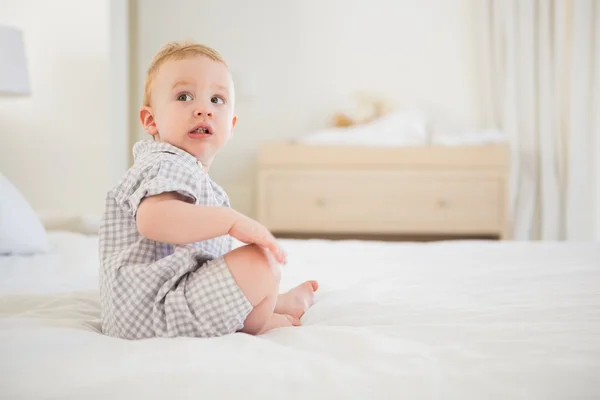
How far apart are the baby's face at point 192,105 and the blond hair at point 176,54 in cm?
1

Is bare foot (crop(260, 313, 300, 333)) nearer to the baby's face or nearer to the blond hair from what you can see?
the baby's face

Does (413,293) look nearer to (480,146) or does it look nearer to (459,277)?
(459,277)

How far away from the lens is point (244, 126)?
4.29 metres

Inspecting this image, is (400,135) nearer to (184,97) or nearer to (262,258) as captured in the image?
(184,97)

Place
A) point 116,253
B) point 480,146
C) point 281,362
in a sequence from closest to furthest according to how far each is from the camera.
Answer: point 281,362
point 116,253
point 480,146

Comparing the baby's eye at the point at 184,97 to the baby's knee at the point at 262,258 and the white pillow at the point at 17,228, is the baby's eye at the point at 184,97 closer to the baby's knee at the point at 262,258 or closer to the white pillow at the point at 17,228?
the baby's knee at the point at 262,258

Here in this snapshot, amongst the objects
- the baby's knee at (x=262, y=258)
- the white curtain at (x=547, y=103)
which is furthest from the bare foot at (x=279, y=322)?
the white curtain at (x=547, y=103)

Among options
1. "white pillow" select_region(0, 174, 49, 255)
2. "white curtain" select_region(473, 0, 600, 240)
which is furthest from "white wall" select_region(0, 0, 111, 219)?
"white curtain" select_region(473, 0, 600, 240)

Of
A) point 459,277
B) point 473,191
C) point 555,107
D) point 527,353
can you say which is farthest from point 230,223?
point 555,107

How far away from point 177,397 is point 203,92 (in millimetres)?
521

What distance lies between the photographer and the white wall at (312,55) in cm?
418

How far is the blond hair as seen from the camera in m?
1.07

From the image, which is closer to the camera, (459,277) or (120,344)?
(120,344)

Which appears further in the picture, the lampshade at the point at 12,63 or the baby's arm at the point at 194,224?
the lampshade at the point at 12,63
